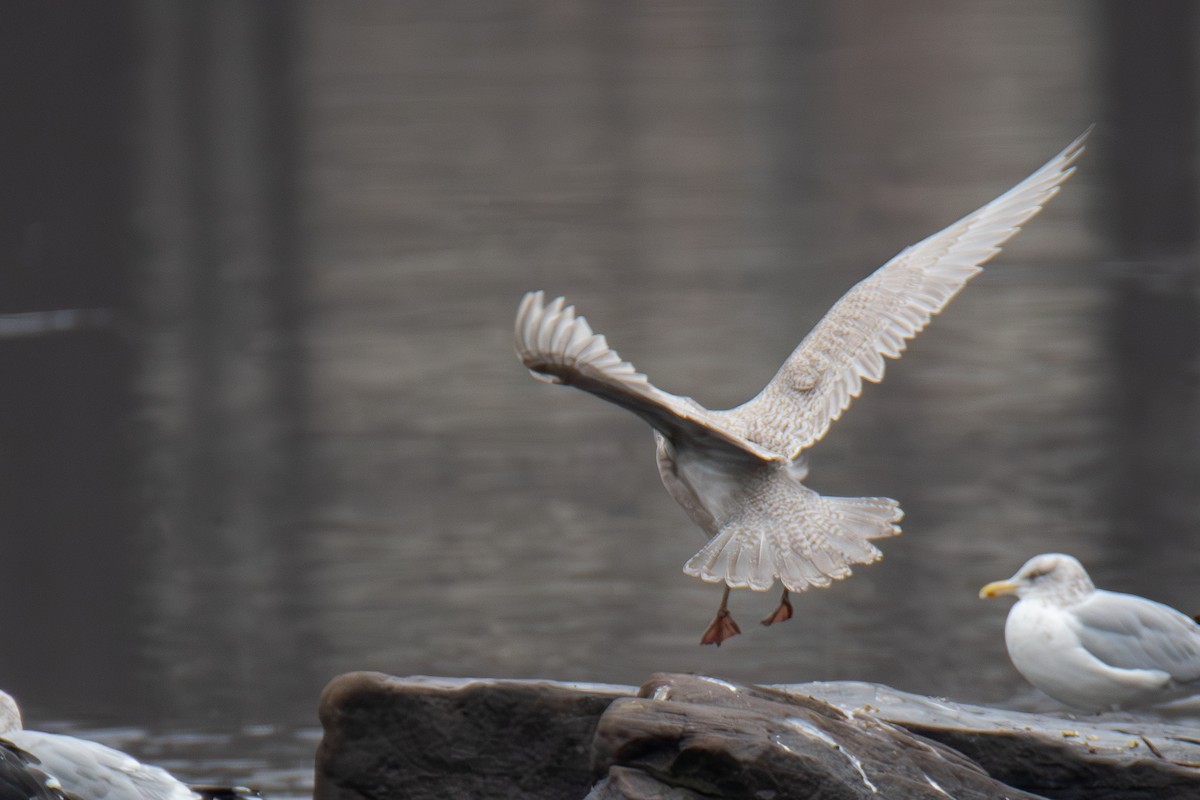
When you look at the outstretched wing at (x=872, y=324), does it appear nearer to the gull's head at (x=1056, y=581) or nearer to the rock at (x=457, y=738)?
the gull's head at (x=1056, y=581)

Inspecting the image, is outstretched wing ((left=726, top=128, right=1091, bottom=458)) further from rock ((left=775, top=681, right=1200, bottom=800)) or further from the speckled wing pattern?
the speckled wing pattern

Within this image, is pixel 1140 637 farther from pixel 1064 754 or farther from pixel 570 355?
pixel 570 355

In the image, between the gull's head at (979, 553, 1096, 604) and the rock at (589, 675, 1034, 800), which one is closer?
the rock at (589, 675, 1034, 800)

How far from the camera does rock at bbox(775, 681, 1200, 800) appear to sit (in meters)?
5.61

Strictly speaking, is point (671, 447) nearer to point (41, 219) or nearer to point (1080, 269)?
point (1080, 269)

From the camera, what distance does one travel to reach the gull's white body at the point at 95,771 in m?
5.55

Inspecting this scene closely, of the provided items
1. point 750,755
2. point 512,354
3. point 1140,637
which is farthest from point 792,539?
point 512,354

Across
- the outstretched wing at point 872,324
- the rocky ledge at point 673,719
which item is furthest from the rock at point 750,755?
the outstretched wing at point 872,324

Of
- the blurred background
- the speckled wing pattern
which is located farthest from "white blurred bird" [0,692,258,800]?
the speckled wing pattern

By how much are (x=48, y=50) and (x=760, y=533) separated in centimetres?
3541

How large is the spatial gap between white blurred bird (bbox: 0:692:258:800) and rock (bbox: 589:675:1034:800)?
129 cm

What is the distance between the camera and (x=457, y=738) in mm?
5734

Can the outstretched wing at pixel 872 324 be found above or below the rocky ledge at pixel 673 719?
above

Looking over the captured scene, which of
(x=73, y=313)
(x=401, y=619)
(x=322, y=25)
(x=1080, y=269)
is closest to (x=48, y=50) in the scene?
(x=322, y=25)
